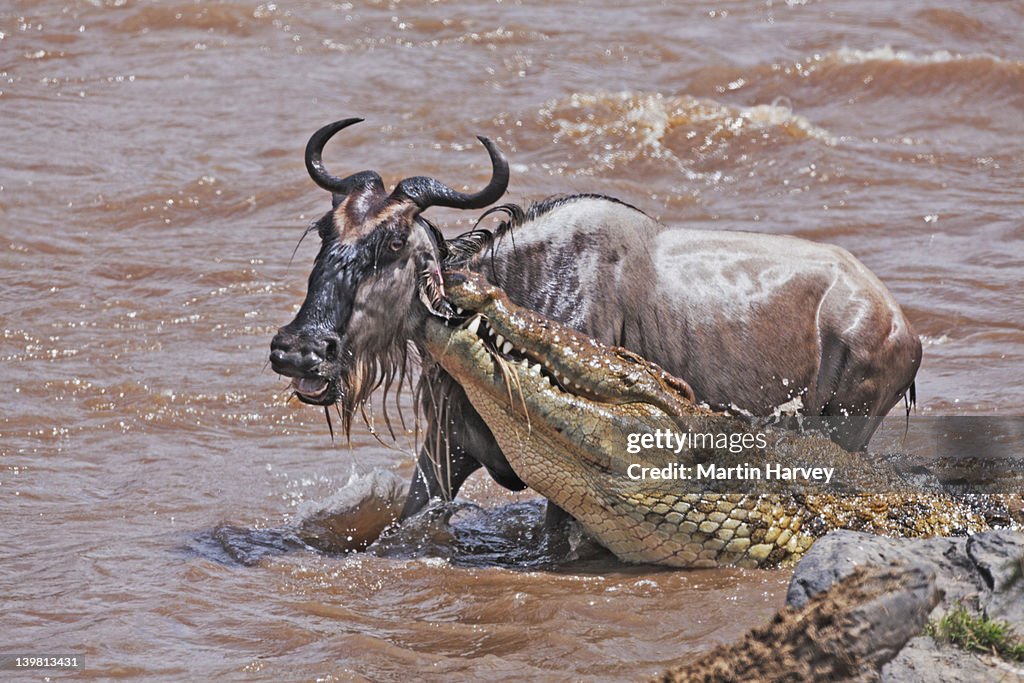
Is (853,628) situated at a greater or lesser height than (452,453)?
greater

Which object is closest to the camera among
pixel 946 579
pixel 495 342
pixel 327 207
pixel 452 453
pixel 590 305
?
pixel 946 579

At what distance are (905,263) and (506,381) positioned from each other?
19.6 ft

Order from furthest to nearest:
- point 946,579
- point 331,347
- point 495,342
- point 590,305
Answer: point 590,305
point 495,342
point 331,347
point 946,579

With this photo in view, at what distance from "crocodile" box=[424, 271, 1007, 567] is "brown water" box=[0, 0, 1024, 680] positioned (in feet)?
0.64

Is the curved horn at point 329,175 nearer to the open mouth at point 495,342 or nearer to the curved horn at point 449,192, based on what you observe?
the curved horn at point 449,192

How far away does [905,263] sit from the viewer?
10602 mm

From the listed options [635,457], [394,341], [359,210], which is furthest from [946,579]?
[359,210]

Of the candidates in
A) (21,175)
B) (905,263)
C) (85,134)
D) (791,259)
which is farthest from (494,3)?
(791,259)

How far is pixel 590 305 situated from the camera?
19.6 ft

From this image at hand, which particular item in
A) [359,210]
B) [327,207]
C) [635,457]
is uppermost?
[359,210]

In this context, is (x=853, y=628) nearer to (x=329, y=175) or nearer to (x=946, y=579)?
(x=946, y=579)

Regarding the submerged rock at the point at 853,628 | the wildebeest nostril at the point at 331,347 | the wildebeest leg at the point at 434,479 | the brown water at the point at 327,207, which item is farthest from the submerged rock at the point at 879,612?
the wildebeest leg at the point at 434,479

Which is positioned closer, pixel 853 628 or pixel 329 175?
pixel 853 628

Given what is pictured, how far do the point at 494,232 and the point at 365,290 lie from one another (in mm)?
840
